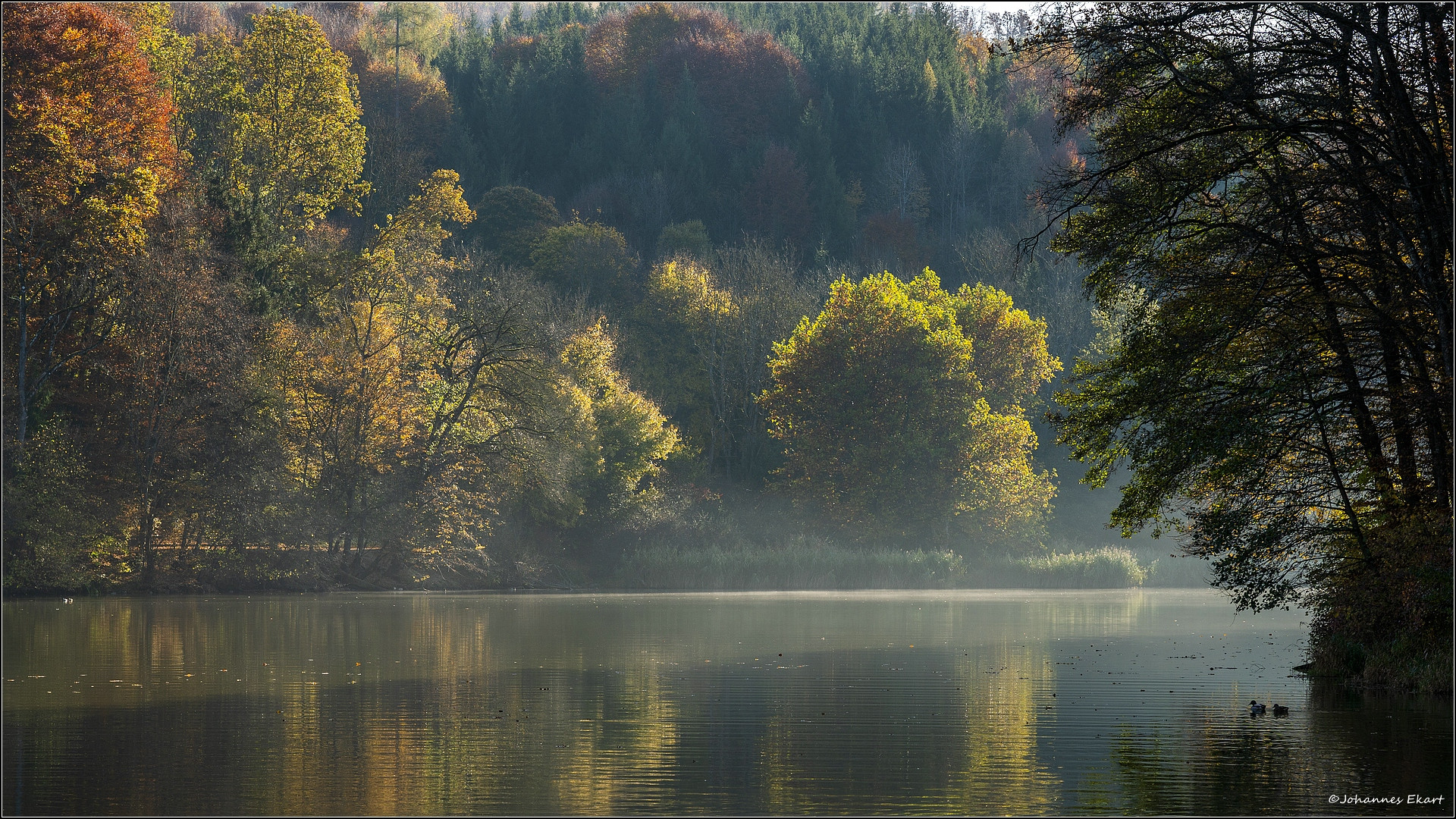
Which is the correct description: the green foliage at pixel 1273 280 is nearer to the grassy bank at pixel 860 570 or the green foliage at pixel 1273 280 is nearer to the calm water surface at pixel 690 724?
the calm water surface at pixel 690 724

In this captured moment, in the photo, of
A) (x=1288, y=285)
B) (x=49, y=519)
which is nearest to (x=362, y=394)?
(x=49, y=519)

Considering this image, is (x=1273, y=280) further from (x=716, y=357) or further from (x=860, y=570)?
(x=716, y=357)

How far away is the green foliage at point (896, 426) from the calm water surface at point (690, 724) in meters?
36.2

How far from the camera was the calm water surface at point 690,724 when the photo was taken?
43.1 ft

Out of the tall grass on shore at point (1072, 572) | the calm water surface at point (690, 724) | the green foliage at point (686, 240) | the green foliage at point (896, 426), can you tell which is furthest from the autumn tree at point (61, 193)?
the green foliage at point (686, 240)

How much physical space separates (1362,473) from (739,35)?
9979 centimetres

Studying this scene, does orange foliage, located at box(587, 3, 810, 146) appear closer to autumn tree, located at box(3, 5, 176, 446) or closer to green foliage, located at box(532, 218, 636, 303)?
green foliage, located at box(532, 218, 636, 303)

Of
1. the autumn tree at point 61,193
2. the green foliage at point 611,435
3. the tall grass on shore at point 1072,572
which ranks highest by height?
the autumn tree at point 61,193

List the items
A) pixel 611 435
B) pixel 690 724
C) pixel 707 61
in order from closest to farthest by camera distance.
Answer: pixel 690 724 < pixel 611 435 < pixel 707 61

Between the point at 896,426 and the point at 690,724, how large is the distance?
54.4m

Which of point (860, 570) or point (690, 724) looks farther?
point (860, 570)

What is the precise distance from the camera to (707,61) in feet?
375

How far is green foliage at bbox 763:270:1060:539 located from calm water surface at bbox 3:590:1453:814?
36.2 m

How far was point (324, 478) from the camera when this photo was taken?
187 feet
